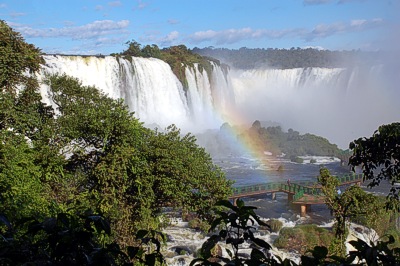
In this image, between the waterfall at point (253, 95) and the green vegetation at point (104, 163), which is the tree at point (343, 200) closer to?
the green vegetation at point (104, 163)

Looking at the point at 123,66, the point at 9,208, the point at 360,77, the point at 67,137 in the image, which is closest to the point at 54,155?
the point at 67,137

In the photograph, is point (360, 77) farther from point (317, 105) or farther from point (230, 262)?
point (230, 262)

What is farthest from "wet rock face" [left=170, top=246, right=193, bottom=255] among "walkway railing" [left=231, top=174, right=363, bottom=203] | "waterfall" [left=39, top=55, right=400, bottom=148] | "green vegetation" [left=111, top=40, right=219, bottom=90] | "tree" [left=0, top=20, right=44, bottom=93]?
"green vegetation" [left=111, top=40, right=219, bottom=90]

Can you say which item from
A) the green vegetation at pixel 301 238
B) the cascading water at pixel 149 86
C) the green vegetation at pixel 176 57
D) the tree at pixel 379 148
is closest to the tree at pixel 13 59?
the cascading water at pixel 149 86

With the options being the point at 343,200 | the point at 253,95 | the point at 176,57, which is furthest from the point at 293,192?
the point at 253,95

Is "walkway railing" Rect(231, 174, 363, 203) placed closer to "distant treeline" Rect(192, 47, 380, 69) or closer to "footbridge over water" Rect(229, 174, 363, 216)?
"footbridge over water" Rect(229, 174, 363, 216)

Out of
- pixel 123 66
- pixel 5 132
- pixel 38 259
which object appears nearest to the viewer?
pixel 38 259
